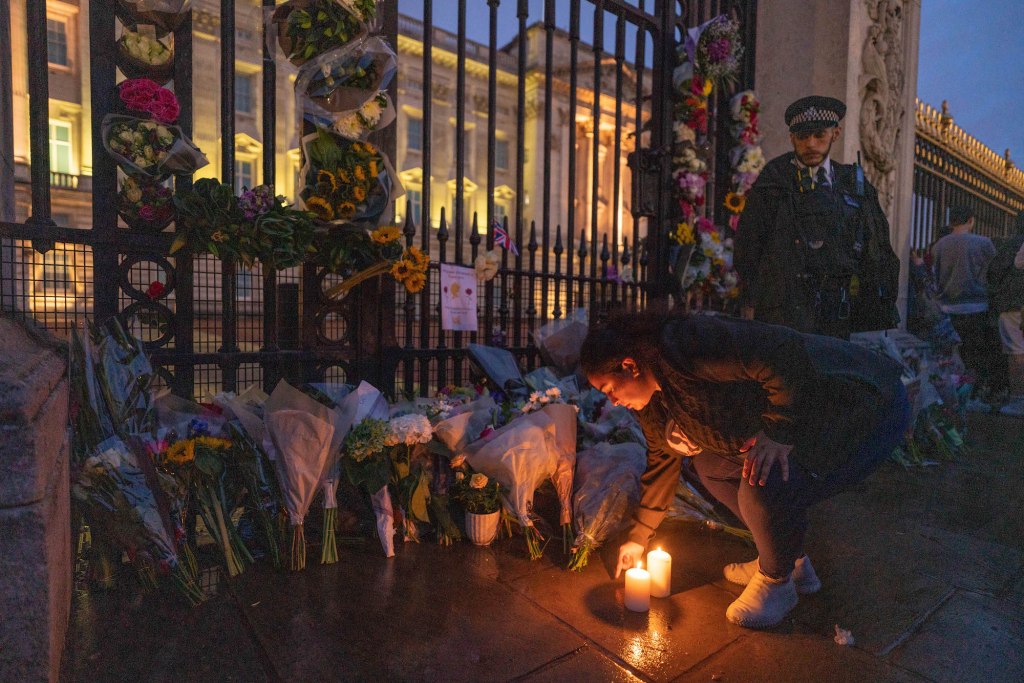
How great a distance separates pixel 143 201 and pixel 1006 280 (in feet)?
27.5

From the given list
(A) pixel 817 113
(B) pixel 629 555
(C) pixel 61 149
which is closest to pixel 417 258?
(B) pixel 629 555

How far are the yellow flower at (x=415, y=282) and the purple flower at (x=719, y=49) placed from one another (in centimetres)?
368

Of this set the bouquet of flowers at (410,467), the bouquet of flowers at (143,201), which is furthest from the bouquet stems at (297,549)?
the bouquet of flowers at (143,201)

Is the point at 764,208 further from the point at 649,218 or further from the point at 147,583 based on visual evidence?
the point at 147,583

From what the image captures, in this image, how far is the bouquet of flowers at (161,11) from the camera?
2906mm

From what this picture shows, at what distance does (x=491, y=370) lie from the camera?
11.7ft

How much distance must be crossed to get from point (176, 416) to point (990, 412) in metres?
7.97

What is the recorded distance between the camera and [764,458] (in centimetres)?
210

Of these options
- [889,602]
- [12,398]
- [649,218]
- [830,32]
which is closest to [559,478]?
[889,602]

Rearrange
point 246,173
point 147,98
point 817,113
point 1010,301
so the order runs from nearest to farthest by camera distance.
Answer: point 147,98
point 817,113
point 1010,301
point 246,173

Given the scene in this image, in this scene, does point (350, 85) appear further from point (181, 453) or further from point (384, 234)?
point (181, 453)

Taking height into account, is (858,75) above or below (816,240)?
above

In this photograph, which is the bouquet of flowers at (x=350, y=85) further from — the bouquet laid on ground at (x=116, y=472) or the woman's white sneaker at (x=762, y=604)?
the woman's white sneaker at (x=762, y=604)

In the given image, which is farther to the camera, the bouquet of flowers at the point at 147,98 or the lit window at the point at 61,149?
the lit window at the point at 61,149
